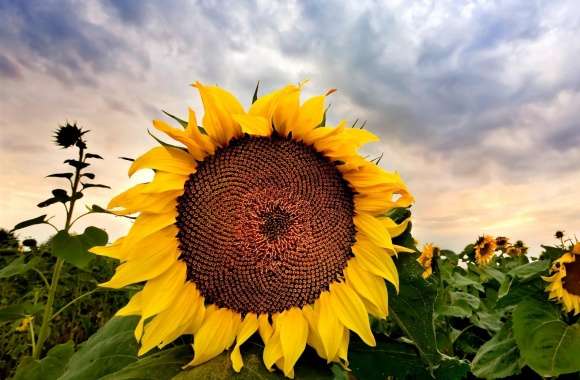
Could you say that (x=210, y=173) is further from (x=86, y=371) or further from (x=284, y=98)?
(x=86, y=371)

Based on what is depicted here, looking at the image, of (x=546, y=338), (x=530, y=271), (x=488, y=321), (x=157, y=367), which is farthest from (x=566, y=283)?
(x=157, y=367)

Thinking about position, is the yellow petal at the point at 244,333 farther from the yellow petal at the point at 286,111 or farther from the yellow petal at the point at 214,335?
the yellow petal at the point at 286,111

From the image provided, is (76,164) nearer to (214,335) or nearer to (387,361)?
(214,335)

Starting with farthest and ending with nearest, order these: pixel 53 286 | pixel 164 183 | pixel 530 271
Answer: pixel 530 271, pixel 53 286, pixel 164 183


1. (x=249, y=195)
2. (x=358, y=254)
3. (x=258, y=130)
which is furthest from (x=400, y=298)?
(x=258, y=130)

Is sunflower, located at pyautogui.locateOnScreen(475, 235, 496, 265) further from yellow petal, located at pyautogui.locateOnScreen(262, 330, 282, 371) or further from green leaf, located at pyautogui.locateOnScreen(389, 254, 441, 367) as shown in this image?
yellow petal, located at pyautogui.locateOnScreen(262, 330, 282, 371)
